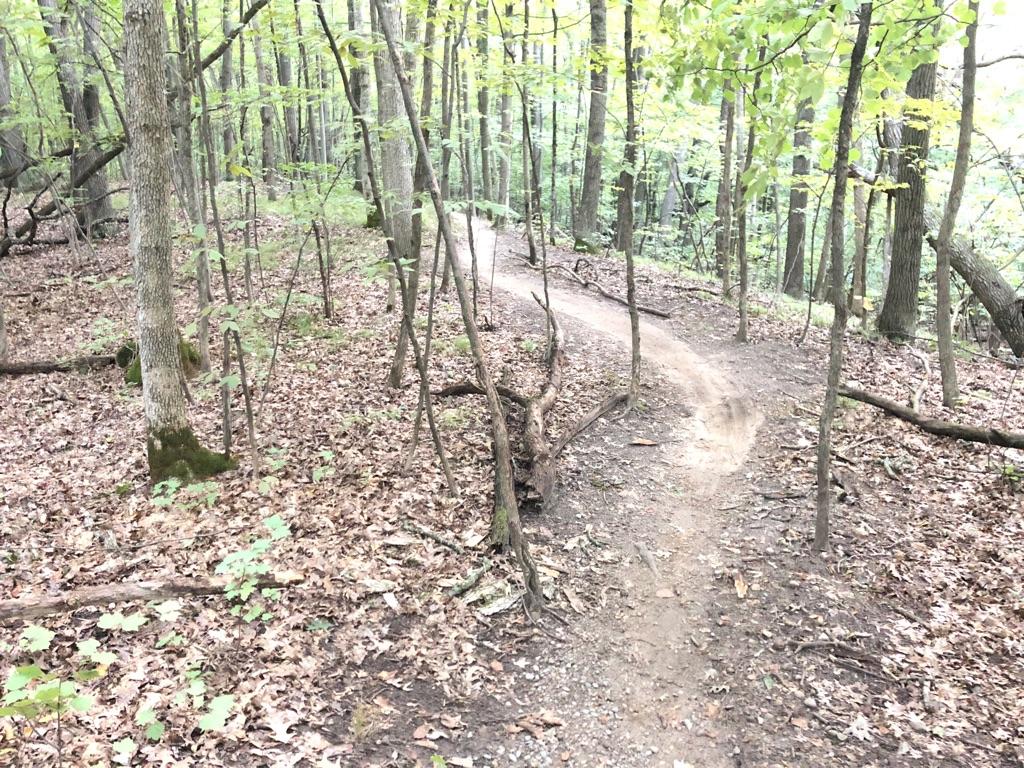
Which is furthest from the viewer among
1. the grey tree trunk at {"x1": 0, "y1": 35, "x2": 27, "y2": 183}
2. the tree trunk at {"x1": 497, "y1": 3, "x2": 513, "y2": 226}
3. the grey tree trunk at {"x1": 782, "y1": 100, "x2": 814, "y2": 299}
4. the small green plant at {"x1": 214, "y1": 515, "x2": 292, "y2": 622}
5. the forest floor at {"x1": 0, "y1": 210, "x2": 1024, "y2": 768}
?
the grey tree trunk at {"x1": 782, "y1": 100, "x2": 814, "y2": 299}

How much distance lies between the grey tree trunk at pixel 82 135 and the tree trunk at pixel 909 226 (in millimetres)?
16706

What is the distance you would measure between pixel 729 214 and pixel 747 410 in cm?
802

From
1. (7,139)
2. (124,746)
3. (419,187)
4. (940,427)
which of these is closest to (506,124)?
(7,139)

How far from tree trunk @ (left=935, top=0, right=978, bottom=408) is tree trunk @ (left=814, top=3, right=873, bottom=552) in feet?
12.4

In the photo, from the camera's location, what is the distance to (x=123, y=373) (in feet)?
34.0

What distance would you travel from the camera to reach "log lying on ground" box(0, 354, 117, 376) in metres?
10.5

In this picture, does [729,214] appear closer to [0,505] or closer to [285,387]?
[285,387]

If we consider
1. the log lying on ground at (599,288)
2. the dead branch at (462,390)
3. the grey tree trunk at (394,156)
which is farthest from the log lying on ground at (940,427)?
the grey tree trunk at (394,156)

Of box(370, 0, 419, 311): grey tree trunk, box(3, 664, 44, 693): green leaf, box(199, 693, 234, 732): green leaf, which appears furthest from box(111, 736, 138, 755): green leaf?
box(370, 0, 419, 311): grey tree trunk

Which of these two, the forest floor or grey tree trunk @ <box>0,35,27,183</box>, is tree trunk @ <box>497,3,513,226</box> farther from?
grey tree trunk @ <box>0,35,27,183</box>

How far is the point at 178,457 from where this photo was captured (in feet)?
22.4

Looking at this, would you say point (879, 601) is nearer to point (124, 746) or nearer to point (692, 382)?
point (692, 382)

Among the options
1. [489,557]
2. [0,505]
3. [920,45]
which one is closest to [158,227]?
[0,505]

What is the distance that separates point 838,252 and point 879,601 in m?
3.08
